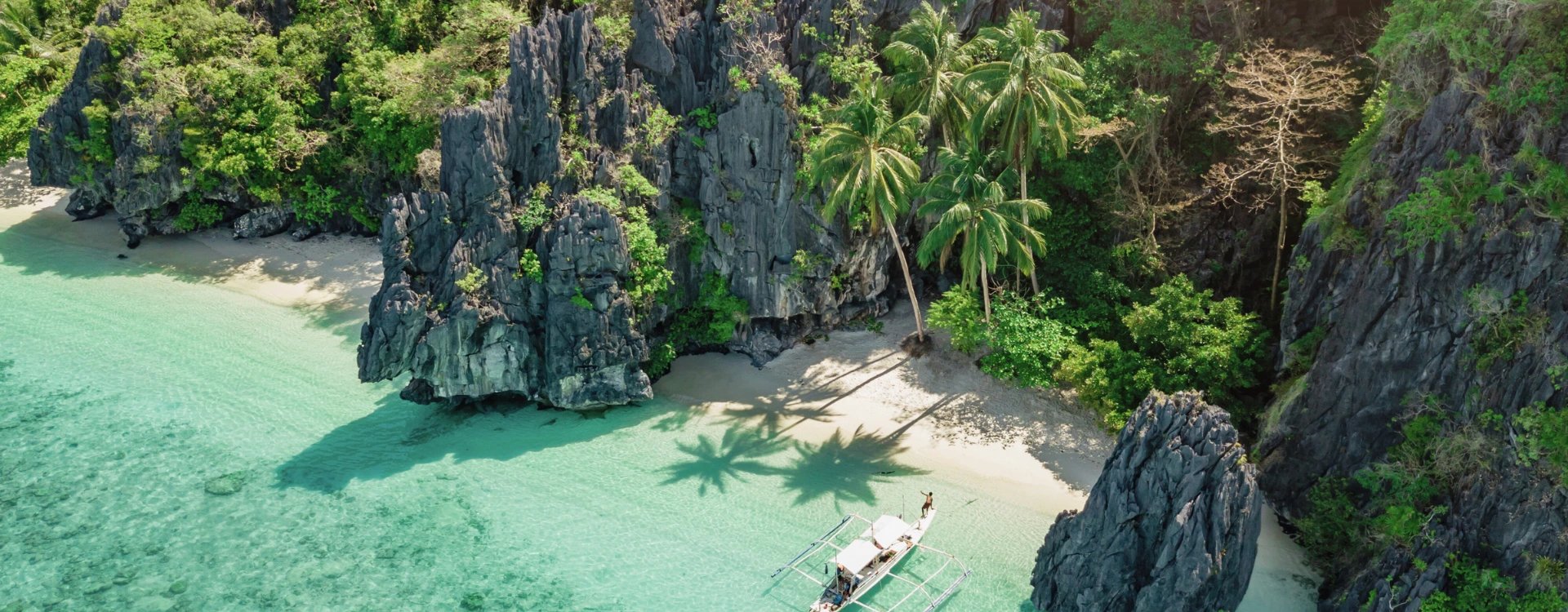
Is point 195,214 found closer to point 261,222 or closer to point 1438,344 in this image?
point 261,222

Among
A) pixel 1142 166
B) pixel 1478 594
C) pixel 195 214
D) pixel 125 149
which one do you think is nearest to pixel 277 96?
pixel 125 149

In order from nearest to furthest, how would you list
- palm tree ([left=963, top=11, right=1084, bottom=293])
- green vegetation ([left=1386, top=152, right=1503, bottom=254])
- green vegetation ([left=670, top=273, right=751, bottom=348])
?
green vegetation ([left=1386, top=152, right=1503, bottom=254]) → palm tree ([left=963, top=11, right=1084, bottom=293]) → green vegetation ([left=670, top=273, right=751, bottom=348])

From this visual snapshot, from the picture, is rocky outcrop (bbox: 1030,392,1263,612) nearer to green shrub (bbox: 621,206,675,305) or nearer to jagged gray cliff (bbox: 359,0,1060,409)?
jagged gray cliff (bbox: 359,0,1060,409)

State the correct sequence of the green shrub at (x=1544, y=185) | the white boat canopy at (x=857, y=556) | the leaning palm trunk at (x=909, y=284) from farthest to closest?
the leaning palm trunk at (x=909, y=284), the white boat canopy at (x=857, y=556), the green shrub at (x=1544, y=185)

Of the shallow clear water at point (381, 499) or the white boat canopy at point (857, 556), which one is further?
the shallow clear water at point (381, 499)

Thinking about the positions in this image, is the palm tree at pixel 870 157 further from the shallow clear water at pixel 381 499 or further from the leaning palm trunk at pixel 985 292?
the shallow clear water at pixel 381 499

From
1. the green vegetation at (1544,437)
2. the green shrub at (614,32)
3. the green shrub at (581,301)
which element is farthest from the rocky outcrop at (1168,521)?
the green shrub at (614,32)

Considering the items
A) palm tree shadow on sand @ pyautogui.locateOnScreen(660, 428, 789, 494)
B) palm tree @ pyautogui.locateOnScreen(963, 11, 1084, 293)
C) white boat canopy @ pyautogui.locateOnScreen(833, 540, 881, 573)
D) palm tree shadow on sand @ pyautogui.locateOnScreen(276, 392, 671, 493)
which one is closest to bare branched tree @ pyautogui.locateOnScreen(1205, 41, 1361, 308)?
palm tree @ pyautogui.locateOnScreen(963, 11, 1084, 293)
